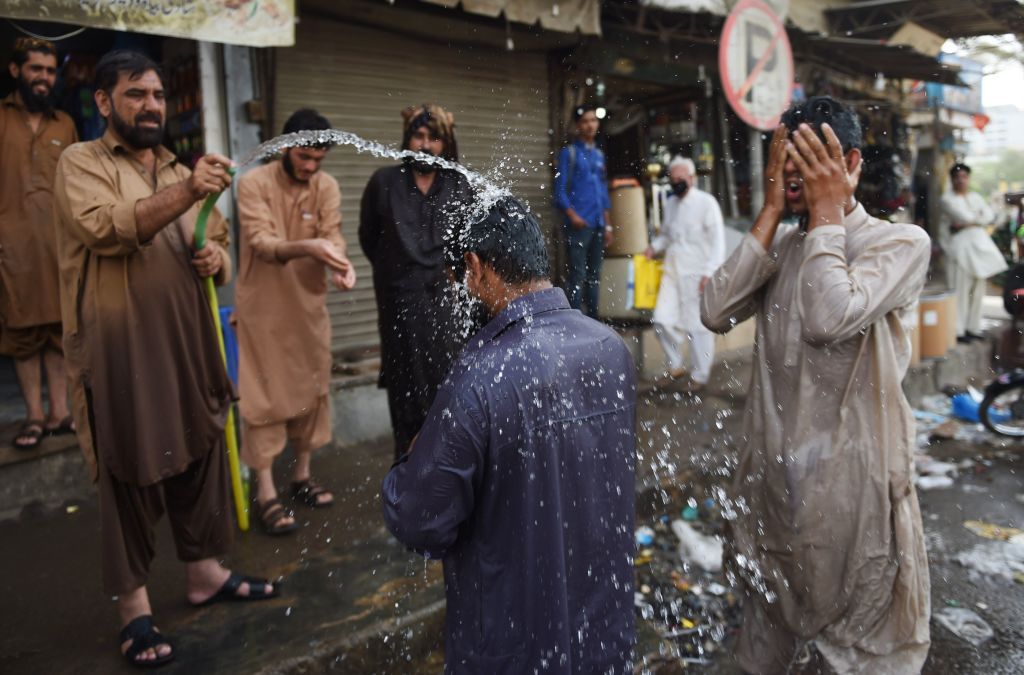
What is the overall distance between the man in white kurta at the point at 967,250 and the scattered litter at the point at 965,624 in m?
6.71

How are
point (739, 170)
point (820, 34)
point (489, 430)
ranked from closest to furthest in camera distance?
point (489, 430)
point (820, 34)
point (739, 170)

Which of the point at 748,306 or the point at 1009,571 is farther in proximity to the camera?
the point at 1009,571

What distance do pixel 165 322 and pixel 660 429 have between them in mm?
4151

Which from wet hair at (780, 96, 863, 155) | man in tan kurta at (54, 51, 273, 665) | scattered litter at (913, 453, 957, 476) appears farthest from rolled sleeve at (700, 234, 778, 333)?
scattered litter at (913, 453, 957, 476)

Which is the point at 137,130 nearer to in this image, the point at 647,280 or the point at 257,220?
the point at 257,220

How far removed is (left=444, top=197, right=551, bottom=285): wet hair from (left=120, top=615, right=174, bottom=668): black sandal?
198 centimetres

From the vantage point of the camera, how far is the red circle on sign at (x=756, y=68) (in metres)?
6.21

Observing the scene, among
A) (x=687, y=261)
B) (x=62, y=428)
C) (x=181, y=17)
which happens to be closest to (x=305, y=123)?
(x=181, y=17)

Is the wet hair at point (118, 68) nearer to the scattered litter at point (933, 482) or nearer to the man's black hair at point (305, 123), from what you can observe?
the man's black hair at point (305, 123)

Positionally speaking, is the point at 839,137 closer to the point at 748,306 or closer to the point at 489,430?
the point at 748,306

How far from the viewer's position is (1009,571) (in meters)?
3.93

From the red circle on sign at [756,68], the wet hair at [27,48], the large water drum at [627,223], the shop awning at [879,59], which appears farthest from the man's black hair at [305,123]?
the shop awning at [879,59]

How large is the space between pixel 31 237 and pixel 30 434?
116 cm

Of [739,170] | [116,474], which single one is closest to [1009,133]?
[739,170]
